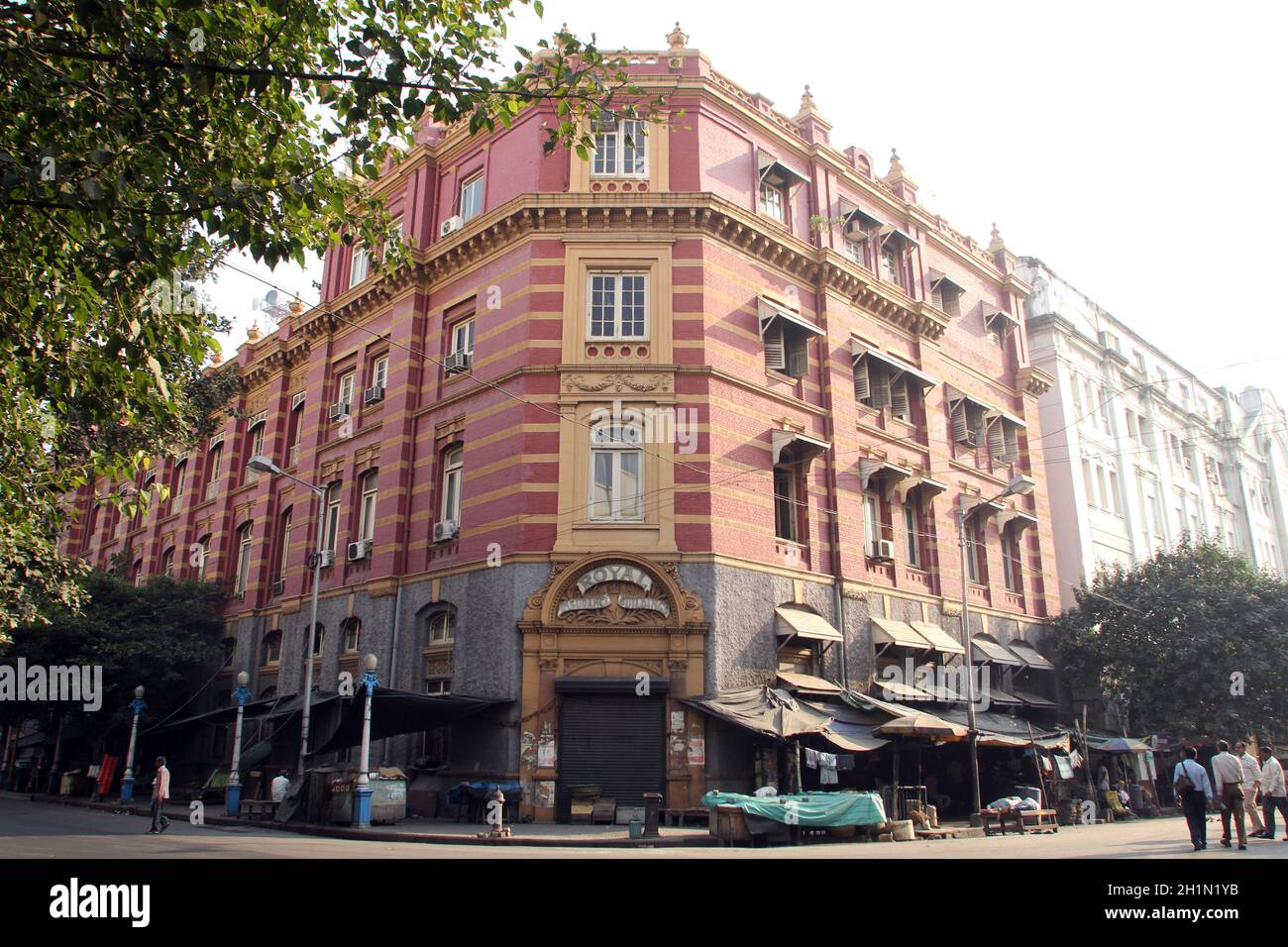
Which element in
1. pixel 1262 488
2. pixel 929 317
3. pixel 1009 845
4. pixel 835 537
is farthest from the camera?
pixel 1262 488

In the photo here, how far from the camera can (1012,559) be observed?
31766mm

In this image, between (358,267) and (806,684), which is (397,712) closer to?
(806,684)

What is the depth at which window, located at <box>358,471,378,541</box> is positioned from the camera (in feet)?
87.9

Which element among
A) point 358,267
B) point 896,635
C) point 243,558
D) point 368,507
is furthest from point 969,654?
point 243,558

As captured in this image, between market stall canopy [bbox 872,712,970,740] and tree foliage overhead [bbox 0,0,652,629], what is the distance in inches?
569

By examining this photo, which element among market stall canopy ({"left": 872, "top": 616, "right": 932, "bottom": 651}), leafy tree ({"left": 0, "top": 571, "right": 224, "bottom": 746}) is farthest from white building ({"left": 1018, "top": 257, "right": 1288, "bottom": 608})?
leafy tree ({"left": 0, "top": 571, "right": 224, "bottom": 746})

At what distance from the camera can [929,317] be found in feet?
96.8

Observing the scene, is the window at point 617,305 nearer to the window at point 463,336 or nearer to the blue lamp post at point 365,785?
the window at point 463,336

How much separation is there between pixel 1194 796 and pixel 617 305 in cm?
1598

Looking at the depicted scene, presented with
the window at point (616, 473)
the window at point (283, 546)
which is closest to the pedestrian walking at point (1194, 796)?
the window at point (616, 473)

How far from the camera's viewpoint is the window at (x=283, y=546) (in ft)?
102
